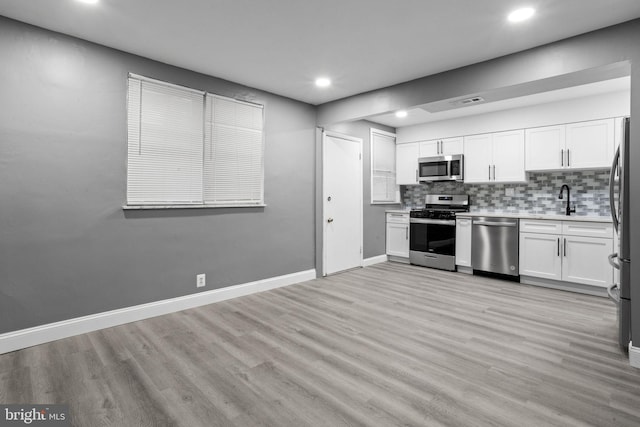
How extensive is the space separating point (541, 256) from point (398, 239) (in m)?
2.21

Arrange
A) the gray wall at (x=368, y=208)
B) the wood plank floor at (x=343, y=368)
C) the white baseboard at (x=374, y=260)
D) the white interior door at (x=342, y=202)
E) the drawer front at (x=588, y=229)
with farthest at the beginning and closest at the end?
the white baseboard at (x=374, y=260) < the gray wall at (x=368, y=208) < the white interior door at (x=342, y=202) < the drawer front at (x=588, y=229) < the wood plank floor at (x=343, y=368)

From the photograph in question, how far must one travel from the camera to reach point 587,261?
407 cm

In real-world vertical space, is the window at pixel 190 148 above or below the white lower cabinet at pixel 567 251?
above

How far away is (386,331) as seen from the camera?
295cm

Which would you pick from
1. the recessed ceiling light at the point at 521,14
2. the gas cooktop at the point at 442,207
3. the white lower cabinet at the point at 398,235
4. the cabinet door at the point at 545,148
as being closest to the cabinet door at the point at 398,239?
the white lower cabinet at the point at 398,235

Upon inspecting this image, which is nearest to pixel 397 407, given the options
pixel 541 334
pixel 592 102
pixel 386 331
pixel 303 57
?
pixel 386 331

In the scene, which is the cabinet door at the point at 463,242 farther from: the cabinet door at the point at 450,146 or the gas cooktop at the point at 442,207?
the cabinet door at the point at 450,146

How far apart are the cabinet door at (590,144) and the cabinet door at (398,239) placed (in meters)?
2.56

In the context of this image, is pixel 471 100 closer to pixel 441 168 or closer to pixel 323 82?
pixel 323 82

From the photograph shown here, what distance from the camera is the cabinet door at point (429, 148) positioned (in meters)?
5.80

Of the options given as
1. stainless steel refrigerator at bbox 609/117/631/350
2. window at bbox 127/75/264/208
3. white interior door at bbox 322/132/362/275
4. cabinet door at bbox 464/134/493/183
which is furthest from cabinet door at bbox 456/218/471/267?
window at bbox 127/75/264/208

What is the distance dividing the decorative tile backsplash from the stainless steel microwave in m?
0.40

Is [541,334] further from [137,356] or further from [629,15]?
[137,356]

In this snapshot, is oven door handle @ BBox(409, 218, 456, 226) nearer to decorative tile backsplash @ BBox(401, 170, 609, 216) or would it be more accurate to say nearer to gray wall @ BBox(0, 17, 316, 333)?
decorative tile backsplash @ BBox(401, 170, 609, 216)
